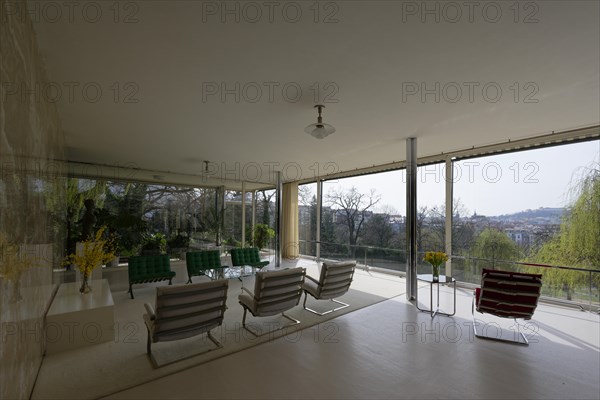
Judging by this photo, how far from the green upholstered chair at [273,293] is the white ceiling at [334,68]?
229 centimetres

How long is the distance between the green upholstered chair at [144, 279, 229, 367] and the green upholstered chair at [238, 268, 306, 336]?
0.53 m

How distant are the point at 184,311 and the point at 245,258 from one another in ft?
13.5

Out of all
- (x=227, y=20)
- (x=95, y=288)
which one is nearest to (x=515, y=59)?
(x=227, y=20)

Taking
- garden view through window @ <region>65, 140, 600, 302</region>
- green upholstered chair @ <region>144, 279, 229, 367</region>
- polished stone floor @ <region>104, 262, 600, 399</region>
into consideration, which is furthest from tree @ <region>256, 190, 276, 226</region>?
green upholstered chair @ <region>144, 279, 229, 367</region>

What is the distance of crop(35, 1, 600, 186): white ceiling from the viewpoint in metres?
2.06

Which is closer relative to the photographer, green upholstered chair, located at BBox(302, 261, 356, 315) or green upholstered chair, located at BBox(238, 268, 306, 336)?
green upholstered chair, located at BBox(238, 268, 306, 336)

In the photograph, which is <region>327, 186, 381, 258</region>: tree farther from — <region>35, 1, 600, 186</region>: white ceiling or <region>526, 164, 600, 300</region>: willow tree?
<region>526, 164, 600, 300</region>: willow tree

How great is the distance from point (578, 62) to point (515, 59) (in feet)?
2.10

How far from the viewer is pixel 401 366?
9.42 ft

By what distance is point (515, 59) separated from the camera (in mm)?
2541

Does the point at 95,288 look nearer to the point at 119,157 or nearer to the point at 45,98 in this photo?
the point at 45,98

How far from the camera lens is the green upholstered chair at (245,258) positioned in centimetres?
688

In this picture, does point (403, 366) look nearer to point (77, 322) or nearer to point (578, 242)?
point (77, 322)

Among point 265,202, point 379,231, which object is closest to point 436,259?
point 379,231
